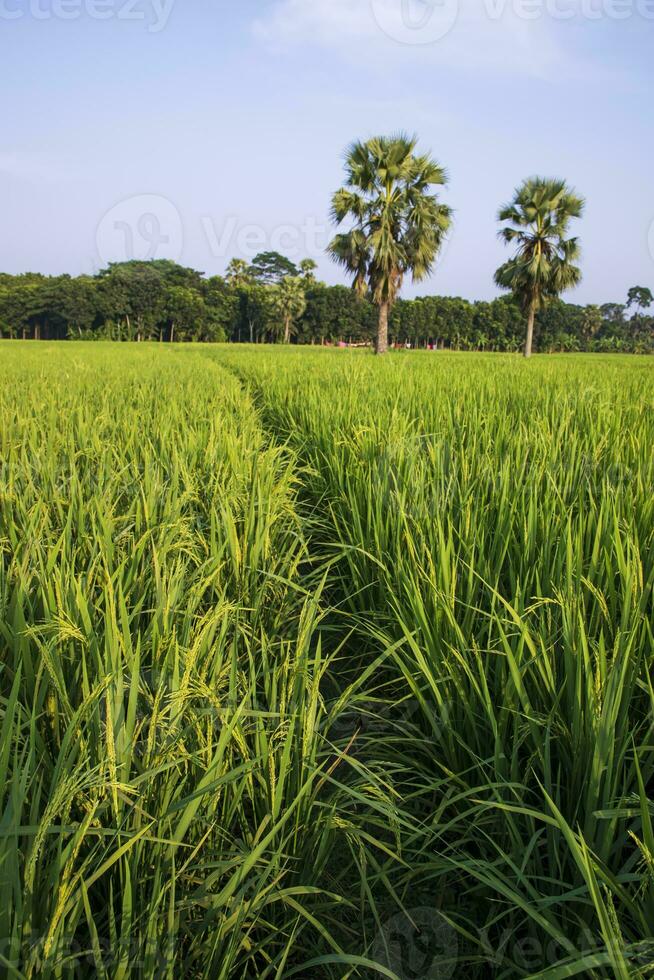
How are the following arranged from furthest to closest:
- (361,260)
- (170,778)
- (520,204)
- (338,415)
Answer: (520,204) → (361,260) → (338,415) → (170,778)

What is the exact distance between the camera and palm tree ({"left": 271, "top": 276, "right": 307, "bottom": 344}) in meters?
55.1

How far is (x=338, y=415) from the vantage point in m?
4.05

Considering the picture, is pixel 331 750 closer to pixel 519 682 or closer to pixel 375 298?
pixel 519 682

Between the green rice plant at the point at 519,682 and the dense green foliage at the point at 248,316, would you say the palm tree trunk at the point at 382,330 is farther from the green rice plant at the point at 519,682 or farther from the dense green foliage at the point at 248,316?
the dense green foliage at the point at 248,316

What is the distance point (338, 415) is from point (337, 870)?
317cm

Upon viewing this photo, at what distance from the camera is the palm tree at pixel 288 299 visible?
181 feet

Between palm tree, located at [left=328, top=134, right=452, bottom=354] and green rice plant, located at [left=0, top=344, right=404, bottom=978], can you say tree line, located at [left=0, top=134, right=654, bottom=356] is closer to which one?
palm tree, located at [left=328, top=134, right=452, bottom=354]

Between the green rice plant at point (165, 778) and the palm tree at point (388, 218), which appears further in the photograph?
the palm tree at point (388, 218)

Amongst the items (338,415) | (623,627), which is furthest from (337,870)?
(338,415)

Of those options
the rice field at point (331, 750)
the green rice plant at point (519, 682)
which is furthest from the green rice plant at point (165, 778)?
the green rice plant at point (519, 682)

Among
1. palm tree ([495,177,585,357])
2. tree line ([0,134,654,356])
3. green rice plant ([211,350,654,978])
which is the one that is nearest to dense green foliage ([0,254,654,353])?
tree line ([0,134,654,356])

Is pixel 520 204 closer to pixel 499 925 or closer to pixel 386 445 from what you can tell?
pixel 386 445

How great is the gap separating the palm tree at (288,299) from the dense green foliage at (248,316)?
60cm

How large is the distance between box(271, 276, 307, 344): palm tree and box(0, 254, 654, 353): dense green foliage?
604mm
